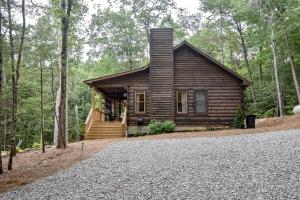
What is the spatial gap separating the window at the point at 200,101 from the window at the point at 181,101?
76cm

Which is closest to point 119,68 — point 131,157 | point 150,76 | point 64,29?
point 150,76

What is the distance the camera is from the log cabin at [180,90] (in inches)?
771

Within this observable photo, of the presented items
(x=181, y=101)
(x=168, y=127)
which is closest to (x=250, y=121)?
(x=181, y=101)

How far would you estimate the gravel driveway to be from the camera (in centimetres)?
570

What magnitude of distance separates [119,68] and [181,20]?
350 inches

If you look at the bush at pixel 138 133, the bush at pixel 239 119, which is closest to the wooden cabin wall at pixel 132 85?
the bush at pixel 138 133

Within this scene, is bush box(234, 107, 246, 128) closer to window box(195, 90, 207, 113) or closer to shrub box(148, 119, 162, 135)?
window box(195, 90, 207, 113)

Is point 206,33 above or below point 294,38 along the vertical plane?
above

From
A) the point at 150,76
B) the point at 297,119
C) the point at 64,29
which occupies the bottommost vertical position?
the point at 297,119

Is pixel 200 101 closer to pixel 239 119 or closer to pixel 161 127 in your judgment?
pixel 239 119

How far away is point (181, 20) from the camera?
103 ft

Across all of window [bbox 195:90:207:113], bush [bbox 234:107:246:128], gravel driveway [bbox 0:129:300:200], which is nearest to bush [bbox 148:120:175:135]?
window [bbox 195:90:207:113]

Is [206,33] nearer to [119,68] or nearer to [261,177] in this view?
[119,68]

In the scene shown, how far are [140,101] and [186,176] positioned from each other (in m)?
13.2
